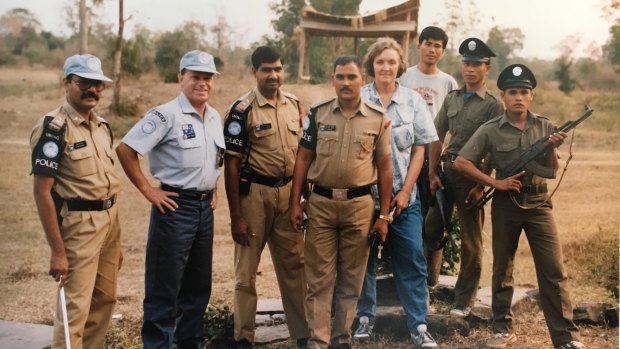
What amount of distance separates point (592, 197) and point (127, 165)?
31.6 feet

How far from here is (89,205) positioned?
3572mm

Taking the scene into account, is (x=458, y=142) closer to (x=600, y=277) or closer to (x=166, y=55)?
(x=600, y=277)

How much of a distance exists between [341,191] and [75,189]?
145cm

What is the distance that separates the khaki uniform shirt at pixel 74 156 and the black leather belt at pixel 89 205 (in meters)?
0.02

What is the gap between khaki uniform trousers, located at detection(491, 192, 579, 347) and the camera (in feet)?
13.6

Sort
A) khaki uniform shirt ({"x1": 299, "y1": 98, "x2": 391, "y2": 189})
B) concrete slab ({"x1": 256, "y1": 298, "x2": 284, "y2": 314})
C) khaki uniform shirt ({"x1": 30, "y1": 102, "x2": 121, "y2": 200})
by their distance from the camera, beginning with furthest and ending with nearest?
concrete slab ({"x1": 256, "y1": 298, "x2": 284, "y2": 314}) → khaki uniform shirt ({"x1": 299, "y1": 98, "x2": 391, "y2": 189}) → khaki uniform shirt ({"x1": 30, "y1": 102, "x2": 121, "y2": 200})

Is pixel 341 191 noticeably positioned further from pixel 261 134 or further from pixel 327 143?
pixel 261 134

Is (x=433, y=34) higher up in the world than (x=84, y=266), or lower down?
higher up

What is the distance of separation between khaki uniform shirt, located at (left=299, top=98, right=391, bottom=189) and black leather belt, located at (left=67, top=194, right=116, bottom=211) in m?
1.15

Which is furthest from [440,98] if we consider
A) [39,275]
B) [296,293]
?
[39,275]

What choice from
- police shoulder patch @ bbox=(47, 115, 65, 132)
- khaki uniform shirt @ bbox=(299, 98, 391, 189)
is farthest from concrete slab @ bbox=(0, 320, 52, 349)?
khaki uniform shirt @ bbox=(299, 98, 391, 189)

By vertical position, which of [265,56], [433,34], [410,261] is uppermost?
[433,34]

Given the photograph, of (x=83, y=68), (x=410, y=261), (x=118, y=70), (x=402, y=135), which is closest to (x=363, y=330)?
(x=410, y=261)

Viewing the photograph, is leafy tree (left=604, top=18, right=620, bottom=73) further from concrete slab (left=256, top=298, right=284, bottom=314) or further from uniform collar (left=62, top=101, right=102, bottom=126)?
uniform collar (left=62, top=101, right=102, bottom=126)
